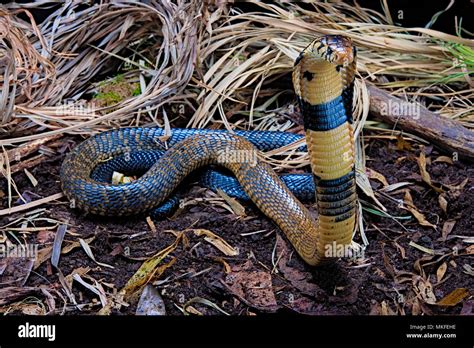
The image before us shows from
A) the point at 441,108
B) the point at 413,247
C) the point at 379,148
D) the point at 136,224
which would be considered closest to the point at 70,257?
the point at 136,224

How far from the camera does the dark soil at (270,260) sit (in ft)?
11.0

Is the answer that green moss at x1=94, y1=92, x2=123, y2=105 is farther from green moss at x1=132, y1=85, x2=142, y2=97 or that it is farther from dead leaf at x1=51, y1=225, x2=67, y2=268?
dead leaf at x1=51, y1=225, x2=67, y2=268

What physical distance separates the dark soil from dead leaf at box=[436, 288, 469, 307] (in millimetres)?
22

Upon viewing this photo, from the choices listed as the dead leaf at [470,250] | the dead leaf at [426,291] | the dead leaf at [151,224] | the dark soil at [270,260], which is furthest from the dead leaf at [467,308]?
the dead leaf at [151,224]

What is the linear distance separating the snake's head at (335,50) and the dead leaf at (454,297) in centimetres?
125

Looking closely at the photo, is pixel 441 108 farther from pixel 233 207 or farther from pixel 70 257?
pixel 70 257

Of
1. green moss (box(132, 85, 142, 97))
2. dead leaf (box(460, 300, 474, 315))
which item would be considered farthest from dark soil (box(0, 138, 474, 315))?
green moss (box(132, 85, 142, 97))

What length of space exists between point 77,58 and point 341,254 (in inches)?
111

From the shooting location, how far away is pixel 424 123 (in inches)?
181

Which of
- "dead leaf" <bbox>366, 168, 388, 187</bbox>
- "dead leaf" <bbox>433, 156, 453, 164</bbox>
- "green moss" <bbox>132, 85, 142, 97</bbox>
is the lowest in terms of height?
"dead leaf" <bbox>366, 168, 388, 187</bbox>

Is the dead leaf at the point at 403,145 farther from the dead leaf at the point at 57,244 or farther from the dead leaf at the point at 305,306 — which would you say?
the dead leaf at the point at 57,244

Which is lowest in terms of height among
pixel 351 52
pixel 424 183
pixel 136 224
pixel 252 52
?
pixel 136 224

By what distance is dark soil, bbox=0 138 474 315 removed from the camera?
3.35m

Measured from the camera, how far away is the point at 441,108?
16.2 feet
